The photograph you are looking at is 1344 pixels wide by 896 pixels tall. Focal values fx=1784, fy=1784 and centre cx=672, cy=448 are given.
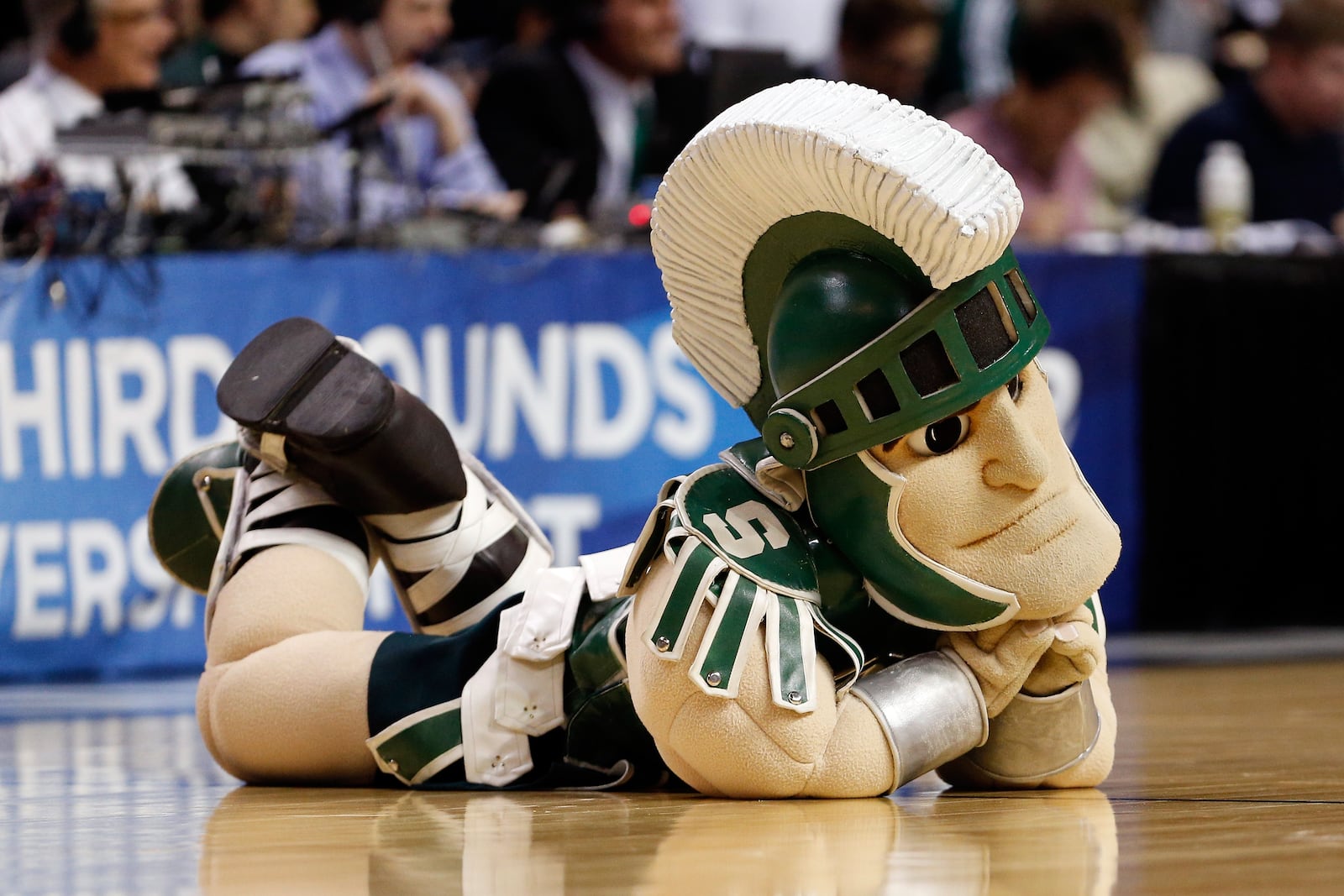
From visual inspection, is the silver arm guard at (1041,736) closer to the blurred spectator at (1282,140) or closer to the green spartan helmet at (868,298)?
the green spartan helmet at (868,298)

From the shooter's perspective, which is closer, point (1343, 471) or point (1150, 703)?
point (1150, 703)

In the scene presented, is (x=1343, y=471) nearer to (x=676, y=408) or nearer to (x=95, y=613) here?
(x=676, y=408)

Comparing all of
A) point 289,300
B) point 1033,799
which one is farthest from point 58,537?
point 1033,799

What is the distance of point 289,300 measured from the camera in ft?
11.9

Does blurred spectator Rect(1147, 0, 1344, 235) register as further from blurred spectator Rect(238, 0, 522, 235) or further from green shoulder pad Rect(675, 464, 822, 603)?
green shoulder pad Rect(675, 464, 822, 603)

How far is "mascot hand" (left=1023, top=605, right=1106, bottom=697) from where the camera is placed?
1725 millimetres

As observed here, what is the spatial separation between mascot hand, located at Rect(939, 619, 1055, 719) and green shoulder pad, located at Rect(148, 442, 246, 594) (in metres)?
0.98

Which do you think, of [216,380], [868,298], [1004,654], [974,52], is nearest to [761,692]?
[1004,654]

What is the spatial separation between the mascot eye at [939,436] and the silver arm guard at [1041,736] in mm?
279

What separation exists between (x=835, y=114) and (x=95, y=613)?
239 centimetres

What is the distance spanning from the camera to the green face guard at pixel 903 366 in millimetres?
1622

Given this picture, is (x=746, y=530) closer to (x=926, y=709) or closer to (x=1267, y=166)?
(x=926, y=709)

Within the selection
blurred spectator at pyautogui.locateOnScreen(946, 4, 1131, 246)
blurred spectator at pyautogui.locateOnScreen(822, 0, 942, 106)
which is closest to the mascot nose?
blurred spectator at pyautogui.locateOnScreen(946, 4, 1131, 246)

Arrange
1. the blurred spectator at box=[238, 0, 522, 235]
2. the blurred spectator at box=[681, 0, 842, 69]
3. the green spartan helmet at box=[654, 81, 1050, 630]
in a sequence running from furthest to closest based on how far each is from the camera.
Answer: the blurred spectator at box=[681, 0, 842, 69] → the blurred spectator at box=[238, 0, 522, 235] → the green spartan helmet at box=[654, 81, 1050, 630]
